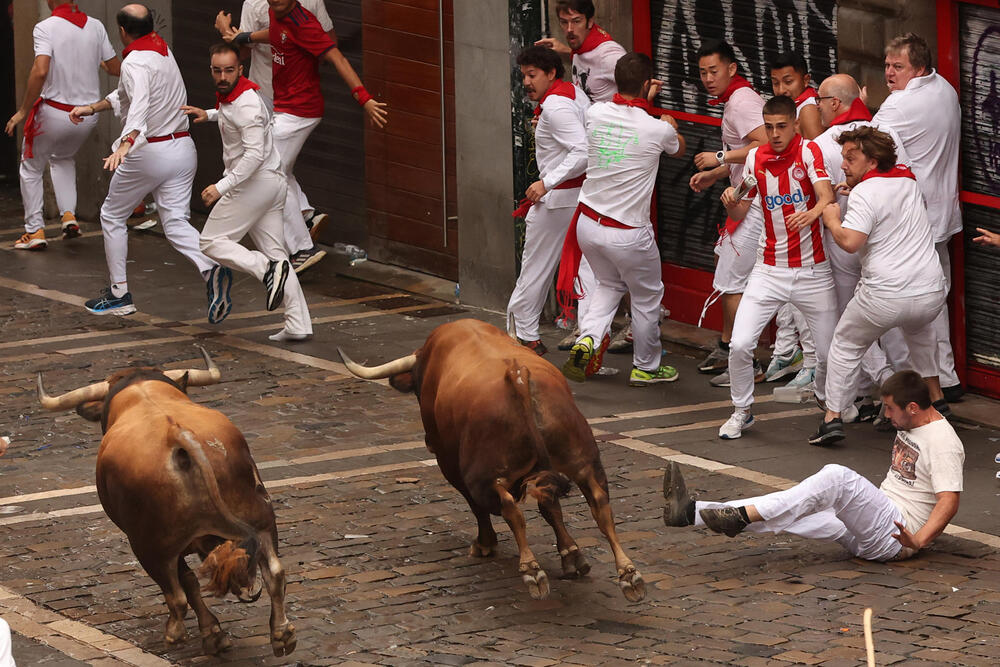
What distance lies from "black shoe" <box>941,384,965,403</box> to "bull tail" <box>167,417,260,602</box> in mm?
5812

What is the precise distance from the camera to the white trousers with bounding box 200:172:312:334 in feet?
45.4

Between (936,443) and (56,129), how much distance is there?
37.1ft

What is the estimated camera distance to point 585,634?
791 centimetres

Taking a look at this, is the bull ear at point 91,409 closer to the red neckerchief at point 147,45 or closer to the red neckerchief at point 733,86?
the red neckerchief at point 733,86

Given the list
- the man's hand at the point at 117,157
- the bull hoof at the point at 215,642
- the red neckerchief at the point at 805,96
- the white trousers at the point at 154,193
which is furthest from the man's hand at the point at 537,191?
the bull hoof at the point at 215,642

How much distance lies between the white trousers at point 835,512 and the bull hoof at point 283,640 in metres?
2.28

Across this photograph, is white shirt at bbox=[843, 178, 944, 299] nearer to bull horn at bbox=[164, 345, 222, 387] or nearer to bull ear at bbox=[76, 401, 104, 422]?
bull horn at bbox=[164, 345, 222, 387]

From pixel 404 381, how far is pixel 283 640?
7.11 feet

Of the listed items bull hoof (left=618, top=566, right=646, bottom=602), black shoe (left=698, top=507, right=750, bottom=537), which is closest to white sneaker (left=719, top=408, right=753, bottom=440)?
black shoe (left=698, top=507, right=750, bottom=537)

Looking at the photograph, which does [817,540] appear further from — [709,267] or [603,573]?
[709,267]

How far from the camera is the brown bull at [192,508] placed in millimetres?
7414

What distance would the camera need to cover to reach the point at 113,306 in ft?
49.1

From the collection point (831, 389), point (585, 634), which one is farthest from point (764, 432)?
point (585, 634)

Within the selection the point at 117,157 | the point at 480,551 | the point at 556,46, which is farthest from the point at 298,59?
the point at 480,551
